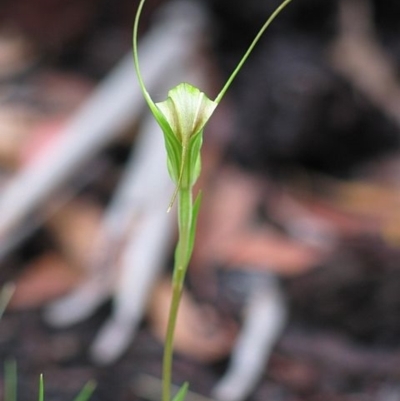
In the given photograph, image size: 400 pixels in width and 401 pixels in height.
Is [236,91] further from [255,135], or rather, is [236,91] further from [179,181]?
[179,181]

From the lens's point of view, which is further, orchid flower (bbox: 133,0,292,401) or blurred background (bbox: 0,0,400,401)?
blurred background (bbox: 0,0,400,401)

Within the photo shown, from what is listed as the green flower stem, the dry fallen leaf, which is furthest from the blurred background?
the green flower stem

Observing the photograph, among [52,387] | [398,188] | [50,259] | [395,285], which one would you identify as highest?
[398,188]

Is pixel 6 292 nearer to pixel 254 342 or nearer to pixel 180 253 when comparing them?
pixel 254 342

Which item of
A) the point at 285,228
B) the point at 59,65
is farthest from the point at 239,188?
the point at 59,65

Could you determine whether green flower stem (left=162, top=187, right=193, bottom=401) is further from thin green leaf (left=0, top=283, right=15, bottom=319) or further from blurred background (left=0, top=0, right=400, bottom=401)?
thin green leaf (left=0, top=283, right=15, bottom=319)

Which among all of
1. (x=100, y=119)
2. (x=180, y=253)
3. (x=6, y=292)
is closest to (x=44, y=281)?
(x=6, y=292)

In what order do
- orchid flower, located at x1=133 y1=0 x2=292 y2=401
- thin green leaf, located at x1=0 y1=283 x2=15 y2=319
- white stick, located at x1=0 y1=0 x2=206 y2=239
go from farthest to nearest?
white stick, located at x1=0 y1=0 x2=206 y2=239
thin green leaf, located at x1=0 y1=283 x2=15 y2=319
orchid flower, located at x1=133 y1=0 x2=292 y2=401

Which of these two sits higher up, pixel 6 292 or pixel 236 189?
pixel 236 189

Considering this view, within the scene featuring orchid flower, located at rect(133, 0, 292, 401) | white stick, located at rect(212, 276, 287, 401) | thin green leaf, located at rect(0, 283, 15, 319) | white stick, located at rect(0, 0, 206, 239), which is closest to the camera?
orchid flower, located at rect(133, 0, 292, 401)
